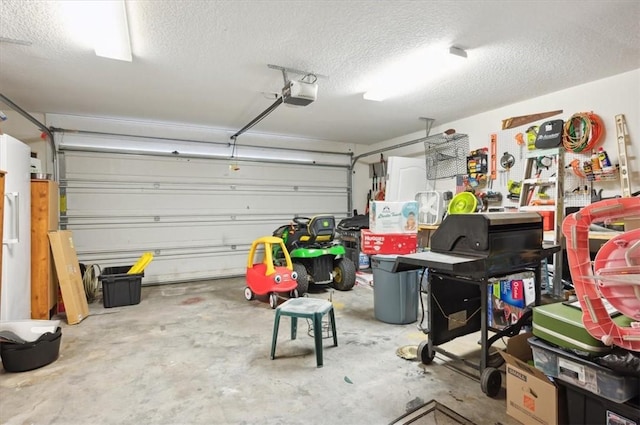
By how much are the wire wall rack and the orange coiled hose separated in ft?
4.86

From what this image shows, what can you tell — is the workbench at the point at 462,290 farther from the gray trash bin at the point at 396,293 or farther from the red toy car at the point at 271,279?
the red toy car at the point at 271,279

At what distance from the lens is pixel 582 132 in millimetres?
3582

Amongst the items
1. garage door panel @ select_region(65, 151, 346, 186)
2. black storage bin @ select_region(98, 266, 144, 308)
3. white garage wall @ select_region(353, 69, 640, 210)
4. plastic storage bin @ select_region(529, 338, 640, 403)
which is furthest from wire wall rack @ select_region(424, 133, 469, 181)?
black storage bin @ select_region(98, 266, 144, 308)

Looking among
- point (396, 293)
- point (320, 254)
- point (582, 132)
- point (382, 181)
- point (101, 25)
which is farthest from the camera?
point (382, 181)

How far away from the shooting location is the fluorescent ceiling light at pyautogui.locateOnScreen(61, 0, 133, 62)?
2.16 metres

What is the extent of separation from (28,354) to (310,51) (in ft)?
11.1

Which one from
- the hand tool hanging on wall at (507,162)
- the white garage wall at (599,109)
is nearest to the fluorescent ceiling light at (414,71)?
the white garage wall at (599,109)

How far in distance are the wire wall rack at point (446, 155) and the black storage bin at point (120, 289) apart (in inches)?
193

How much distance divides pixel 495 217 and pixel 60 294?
16.0 ft

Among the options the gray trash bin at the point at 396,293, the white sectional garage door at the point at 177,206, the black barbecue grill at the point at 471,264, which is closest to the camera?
the black barbecue grill at the point at 471,264

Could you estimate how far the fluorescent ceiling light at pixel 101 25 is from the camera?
2.16 metres

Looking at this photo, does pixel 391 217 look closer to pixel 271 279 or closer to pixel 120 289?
pixel 271 279

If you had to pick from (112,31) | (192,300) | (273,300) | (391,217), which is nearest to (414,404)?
(273,300)

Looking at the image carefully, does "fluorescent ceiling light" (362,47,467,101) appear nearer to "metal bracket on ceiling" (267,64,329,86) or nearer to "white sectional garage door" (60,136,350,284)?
"metal bracket on ceiling" (267,64,329,86)
